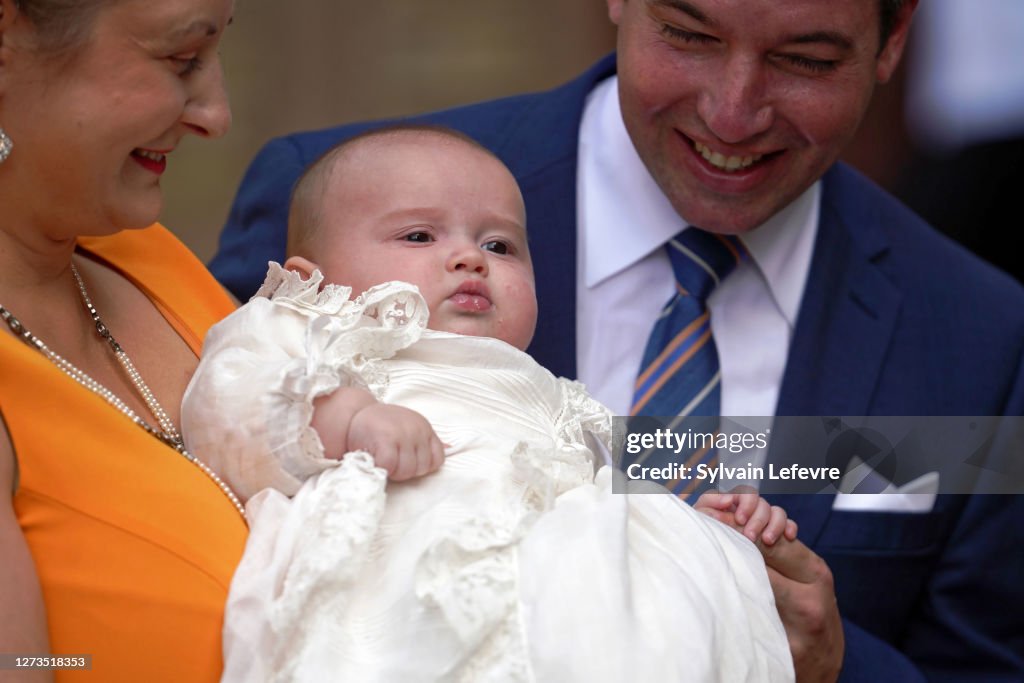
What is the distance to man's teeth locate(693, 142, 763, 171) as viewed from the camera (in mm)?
2246

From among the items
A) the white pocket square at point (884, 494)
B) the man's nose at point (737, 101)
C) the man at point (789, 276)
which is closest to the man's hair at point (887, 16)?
the man at point (789, 276)

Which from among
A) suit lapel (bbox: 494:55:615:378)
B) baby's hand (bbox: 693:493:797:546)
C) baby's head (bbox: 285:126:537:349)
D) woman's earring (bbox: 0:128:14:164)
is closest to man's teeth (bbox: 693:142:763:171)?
suit lapel (bbox: 494:55:615:378)

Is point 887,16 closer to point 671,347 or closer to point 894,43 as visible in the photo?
point 894,43

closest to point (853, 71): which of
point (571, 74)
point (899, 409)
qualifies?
point (899, 409)

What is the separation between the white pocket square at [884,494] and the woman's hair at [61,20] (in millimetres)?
1468

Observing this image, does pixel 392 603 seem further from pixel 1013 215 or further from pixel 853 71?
pixel 1013 215

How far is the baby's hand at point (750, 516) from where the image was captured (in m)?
1.66

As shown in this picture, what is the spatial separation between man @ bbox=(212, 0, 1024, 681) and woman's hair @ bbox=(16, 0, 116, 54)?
0.89 m

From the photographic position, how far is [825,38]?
2115mm

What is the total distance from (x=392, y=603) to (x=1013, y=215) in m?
2.98

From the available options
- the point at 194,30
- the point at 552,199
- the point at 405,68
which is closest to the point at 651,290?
the point at 552,199

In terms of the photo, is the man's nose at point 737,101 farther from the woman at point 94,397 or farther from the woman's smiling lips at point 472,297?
the woman at point 94,397

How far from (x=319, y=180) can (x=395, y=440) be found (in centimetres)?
54

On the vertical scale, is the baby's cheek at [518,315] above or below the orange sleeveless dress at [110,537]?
above
